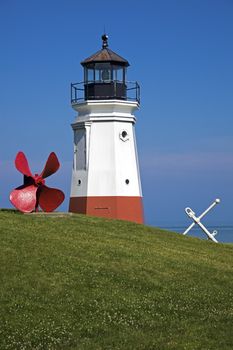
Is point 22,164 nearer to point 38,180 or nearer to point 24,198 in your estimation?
point 38,180

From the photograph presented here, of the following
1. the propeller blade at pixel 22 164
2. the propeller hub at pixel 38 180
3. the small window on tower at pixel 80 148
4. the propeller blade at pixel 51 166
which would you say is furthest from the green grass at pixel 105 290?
the small window on tower at pixel 80 148

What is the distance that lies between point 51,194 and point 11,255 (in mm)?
12069

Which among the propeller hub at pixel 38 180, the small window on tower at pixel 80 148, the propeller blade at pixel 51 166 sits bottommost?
the propeller hub at pixel 38 180

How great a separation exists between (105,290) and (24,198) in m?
14.3

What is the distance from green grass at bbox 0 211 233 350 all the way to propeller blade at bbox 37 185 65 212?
3.34 metres

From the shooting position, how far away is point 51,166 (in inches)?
1500

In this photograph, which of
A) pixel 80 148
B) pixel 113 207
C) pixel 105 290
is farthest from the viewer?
pixel 80 148

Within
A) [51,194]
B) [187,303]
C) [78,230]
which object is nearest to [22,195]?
[51,194]

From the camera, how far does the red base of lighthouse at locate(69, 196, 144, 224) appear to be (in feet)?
144

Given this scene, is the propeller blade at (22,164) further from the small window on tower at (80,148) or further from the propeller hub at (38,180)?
the small window on tower at (80,148)

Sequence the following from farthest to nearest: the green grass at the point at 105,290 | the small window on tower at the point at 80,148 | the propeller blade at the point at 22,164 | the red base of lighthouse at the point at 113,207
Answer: the small window on tower at the point at 80,148
the red base of lighthouse at the point at 113,207
the propeller blade at the point at 22,164
the green grass at the point at 105,290

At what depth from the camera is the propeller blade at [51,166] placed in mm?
38022

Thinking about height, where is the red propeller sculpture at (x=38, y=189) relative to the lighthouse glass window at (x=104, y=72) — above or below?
below

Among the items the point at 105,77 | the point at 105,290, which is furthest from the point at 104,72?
the point at 105,290
